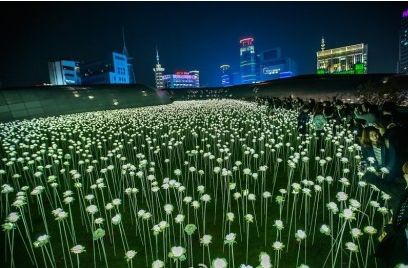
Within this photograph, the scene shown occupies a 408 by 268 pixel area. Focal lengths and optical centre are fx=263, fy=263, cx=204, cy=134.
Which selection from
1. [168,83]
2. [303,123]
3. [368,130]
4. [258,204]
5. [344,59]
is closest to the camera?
[368,130]

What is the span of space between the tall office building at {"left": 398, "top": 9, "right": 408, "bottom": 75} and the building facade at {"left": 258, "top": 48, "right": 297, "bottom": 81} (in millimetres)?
61106

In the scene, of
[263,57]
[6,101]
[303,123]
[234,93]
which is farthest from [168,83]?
[303,123]

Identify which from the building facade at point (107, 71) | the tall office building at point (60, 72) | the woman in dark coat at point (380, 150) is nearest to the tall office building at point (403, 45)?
the building facade at point (107, 71)

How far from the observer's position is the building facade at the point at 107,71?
11339cm

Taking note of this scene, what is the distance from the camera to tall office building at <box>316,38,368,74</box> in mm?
137125

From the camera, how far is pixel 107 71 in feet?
377

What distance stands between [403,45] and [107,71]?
16897 cm

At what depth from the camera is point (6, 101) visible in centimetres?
2712

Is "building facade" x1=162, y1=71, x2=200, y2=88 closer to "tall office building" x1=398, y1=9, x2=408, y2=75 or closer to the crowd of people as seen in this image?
"tall office building" x1=398, y1=9, x2=408, y2=75

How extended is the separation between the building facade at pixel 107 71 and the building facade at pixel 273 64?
10339cm

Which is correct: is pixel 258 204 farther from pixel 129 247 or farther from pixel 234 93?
pixel 234 93

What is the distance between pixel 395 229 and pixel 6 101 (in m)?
33.3

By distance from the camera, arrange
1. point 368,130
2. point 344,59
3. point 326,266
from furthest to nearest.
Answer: point 344,59, point 368,130, point 326,266

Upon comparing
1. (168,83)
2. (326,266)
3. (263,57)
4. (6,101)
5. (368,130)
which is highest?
(263,57)
